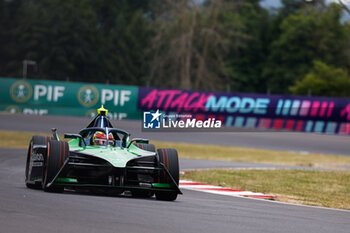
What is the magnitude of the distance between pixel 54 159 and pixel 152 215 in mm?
2154

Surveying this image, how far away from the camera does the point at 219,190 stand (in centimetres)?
1292

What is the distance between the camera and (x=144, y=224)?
23.6 ft

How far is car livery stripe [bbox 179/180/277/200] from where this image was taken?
1226 cm

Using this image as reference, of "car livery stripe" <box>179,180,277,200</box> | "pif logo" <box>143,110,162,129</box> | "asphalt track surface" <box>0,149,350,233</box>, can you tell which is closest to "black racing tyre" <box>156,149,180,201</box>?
"asphalt track surface" <box>0,149,350,233</box>

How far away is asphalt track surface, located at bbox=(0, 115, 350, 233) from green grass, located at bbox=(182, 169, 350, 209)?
1654mm

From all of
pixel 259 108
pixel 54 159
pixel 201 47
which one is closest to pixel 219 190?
pixel 54 159

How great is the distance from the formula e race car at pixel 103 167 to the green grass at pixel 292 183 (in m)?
2.77

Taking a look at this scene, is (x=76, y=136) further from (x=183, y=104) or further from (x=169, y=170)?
(x=183, y=104)

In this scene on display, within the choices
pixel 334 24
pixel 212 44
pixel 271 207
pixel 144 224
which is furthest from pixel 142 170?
pixel 334 24

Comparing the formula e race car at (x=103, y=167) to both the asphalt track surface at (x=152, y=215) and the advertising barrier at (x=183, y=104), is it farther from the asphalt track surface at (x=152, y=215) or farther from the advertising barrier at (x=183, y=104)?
the advertising barrier at (x=183, y=104)

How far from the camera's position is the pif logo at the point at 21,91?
31109 mm

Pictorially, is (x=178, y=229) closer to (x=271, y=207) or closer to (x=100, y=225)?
(x=100, y=225)

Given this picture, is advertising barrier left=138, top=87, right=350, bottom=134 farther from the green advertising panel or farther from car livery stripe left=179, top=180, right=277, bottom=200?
car livery stripe left=179, top=180, right=277, bottom=200

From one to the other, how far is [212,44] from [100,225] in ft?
144
